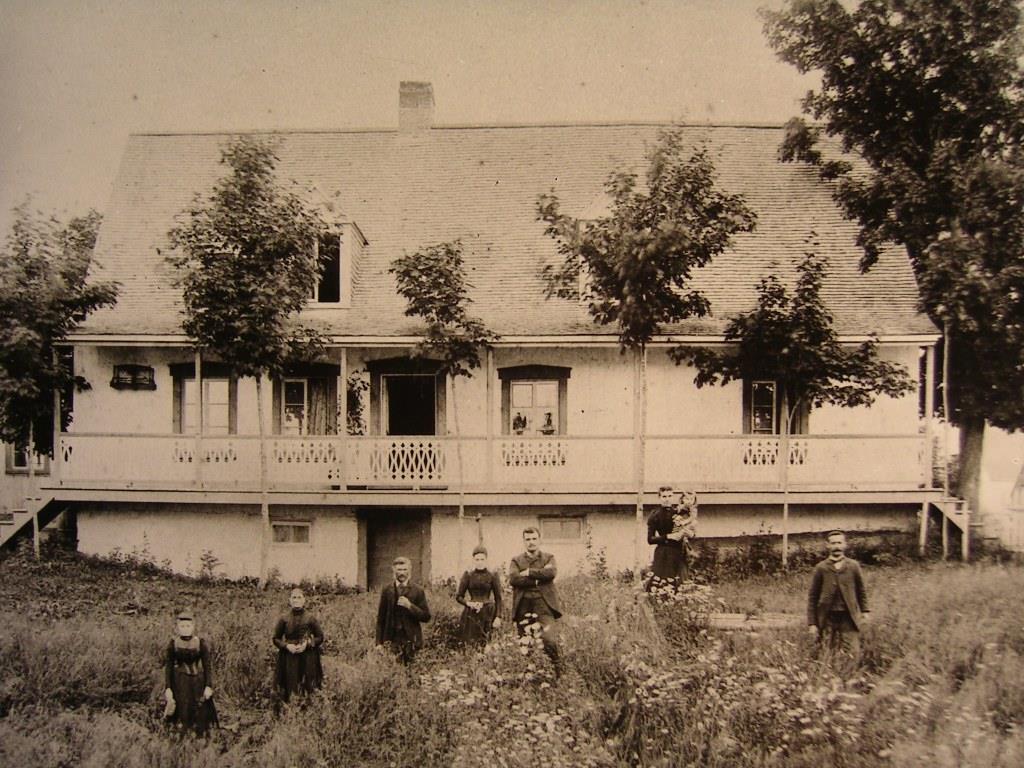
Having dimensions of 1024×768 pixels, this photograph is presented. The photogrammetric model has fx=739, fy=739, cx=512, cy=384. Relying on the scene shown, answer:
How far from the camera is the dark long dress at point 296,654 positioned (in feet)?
23.2

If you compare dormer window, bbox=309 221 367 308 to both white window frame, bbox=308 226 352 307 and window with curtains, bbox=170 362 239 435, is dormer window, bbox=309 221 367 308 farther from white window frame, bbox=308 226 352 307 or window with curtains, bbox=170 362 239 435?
window with curtains, bbox=170 362 239 435

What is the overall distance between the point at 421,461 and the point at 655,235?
17.0ft

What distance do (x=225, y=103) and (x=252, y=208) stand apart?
73.3 inches

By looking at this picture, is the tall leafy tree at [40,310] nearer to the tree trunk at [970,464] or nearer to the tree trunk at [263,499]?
the tree trunk at [263,499]

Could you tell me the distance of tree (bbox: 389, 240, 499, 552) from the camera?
1096 cm

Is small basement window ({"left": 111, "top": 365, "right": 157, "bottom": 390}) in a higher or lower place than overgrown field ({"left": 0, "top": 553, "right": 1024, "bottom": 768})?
higher

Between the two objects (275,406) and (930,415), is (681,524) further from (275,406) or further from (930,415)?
(275,406)

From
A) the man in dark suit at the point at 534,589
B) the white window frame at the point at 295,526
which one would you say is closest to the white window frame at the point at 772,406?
the man in dark suit at the point at 534,589

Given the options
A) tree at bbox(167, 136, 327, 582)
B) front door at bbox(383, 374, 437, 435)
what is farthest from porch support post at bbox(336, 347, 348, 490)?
tree at bbox(167, 136, 327, 582)

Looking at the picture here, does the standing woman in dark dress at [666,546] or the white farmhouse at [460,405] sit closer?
the standing woman in dark dress at [666,546]

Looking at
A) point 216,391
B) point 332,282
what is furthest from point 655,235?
point 216,391

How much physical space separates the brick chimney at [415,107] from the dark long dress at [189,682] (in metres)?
10.5

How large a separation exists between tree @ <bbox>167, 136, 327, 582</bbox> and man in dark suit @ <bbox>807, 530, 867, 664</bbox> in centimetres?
723

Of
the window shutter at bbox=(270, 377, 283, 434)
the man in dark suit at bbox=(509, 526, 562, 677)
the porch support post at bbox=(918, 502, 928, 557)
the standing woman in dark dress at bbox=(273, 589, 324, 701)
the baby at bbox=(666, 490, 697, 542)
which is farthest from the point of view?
the window shutter at bbox=(270, 377, 283, 434)
